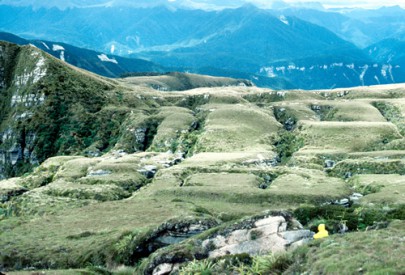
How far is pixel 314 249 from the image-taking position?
2409 centimetres

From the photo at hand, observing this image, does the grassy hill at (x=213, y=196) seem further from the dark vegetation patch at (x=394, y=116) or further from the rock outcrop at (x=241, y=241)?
the dark vegetation patch at (x=394, y=116)

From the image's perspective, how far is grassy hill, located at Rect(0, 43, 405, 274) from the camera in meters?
26.4

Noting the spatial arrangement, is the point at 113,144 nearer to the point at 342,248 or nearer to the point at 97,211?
the point at 97,211

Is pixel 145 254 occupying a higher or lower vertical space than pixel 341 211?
lower

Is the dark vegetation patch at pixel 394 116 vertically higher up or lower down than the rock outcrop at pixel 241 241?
lower down

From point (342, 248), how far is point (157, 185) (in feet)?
255

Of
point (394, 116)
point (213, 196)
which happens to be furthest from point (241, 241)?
point (394, 116)

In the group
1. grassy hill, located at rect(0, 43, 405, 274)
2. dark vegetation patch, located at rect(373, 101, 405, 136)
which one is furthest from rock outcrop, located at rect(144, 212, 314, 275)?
dark vegetation patch, located at rect(373, 101, 405, 136)

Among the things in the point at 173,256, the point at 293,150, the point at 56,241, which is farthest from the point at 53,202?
the point at 293,150

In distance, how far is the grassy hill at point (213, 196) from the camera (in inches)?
1038

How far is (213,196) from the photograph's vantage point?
81188mm

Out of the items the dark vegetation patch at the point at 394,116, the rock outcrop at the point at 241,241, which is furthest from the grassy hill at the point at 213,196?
the dark vegetation patch at the point at 394,116

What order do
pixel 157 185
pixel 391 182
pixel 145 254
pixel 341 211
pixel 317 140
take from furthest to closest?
pixel 317 140 → pixel 157 185 → pixel 391 182 → pixel 145 254 → pixel 341 211

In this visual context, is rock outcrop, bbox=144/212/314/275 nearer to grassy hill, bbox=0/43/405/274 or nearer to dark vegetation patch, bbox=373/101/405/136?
grassy hill, bbox=0/43/405/274
